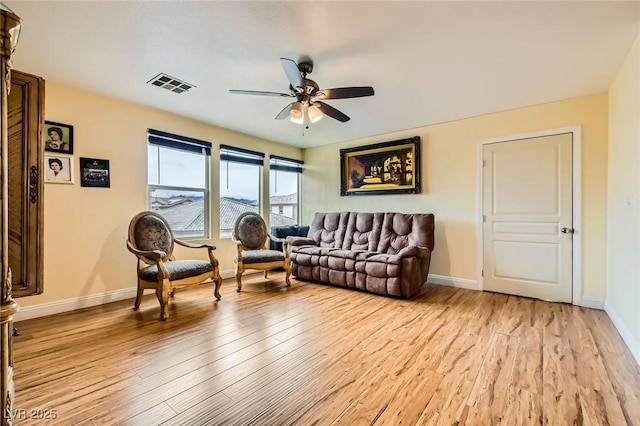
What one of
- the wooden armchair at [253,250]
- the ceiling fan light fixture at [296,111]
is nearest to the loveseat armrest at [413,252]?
the wooden armchair at [253,250]

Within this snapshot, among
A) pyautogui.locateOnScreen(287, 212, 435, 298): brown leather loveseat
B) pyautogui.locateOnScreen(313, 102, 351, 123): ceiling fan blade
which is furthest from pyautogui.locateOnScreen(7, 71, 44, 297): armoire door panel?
pyautogui.locateOnScreen(287, 212, 435, 298): brown leather loveseat

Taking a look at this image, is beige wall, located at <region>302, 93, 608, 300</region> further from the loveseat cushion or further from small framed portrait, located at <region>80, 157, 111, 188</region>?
small framed portrait, located at <region>80, 157, 111, 188</region>

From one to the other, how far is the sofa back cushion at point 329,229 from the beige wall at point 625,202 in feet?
10.1

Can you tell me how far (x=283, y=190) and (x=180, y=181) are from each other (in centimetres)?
198

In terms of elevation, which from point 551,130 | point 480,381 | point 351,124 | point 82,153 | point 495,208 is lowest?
point 480,381

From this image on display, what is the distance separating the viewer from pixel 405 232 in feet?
13.3

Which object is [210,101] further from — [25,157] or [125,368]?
[125,368]

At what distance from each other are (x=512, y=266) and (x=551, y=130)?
66.8 inches

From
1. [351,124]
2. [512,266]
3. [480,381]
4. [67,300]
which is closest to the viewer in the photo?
[480,381]

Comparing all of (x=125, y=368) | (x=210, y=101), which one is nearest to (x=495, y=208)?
(x=210, y=101)

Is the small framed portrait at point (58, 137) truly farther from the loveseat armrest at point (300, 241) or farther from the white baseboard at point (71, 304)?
the loveseat armrest at point (300, 241)

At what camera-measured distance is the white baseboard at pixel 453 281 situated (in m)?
3.90

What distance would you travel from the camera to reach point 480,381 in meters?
1.77

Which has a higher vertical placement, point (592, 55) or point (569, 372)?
point (592, 55)
